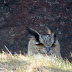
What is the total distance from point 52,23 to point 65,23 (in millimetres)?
933

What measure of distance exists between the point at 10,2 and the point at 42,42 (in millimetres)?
6444

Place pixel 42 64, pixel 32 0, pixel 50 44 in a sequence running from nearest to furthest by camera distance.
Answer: pixel 42 64, pixel 50 44, pixel 32 0

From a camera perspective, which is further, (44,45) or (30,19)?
(30,19)

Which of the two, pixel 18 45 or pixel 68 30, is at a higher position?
pixel 68 30

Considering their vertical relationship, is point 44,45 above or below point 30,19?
above

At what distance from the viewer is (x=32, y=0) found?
11969 mm

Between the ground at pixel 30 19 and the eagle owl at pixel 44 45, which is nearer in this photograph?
the eagle owl at pixel 44 45

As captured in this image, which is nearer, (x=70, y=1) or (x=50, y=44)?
(x=50, y=44)

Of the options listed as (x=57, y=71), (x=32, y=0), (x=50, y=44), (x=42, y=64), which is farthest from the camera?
(x=32, y=0)

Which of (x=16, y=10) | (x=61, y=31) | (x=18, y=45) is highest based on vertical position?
(x=16, y=10)

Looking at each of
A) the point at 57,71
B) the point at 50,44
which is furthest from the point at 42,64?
the point at 50,44

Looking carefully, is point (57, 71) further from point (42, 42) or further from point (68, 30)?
point (68, 30)

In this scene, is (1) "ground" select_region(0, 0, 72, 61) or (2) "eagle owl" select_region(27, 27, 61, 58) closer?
(2) "eagle owl" select_region(27, 27, 61, 58)

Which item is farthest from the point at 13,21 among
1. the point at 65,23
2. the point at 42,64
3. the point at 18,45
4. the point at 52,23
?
the point at 42,64
